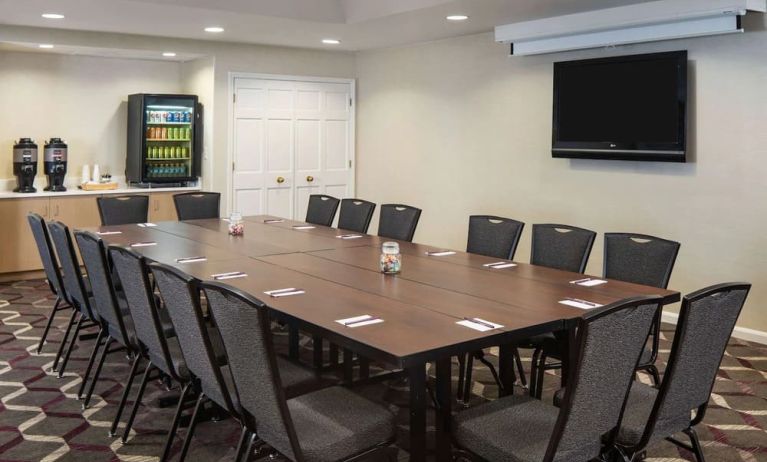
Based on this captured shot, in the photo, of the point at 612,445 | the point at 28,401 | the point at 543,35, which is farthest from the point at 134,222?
the point at 612,445

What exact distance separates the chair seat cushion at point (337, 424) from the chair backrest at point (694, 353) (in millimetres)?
935

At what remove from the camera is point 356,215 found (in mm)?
6070

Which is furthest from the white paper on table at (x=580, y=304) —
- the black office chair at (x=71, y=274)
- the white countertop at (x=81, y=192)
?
the white countertop at (x=81, y=192)

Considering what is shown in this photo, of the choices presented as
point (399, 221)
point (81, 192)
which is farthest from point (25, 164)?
point (399, 221)

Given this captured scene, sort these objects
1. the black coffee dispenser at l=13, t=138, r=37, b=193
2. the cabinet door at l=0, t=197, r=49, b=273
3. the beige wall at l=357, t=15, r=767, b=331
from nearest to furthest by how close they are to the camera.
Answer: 1. the beige wall at l=357, t=15, r=767, b=331
2. the cabinet door at l=0, t=197, r=49, b=273
3. the black coffee dispenser at l=13, t=138, r=37, b=193

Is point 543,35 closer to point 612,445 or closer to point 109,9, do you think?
point 109,9

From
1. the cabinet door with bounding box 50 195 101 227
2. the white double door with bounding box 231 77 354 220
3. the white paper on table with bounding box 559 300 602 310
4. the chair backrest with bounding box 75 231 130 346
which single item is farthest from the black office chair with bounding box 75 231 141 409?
the white double door with bounding box 231 77 354 220

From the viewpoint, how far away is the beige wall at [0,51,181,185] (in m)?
7.94

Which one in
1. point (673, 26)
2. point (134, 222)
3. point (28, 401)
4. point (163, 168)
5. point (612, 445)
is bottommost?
point (28, 401)

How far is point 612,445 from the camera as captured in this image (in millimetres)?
2582

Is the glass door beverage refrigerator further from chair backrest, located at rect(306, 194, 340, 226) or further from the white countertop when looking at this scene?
chair backrest, located at rect(306, 194, 340, 226)

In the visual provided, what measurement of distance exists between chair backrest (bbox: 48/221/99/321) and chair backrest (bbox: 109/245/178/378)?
0.81 meters

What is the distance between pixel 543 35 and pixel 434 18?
0.96 m

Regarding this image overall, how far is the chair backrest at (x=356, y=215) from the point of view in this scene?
5926mm
